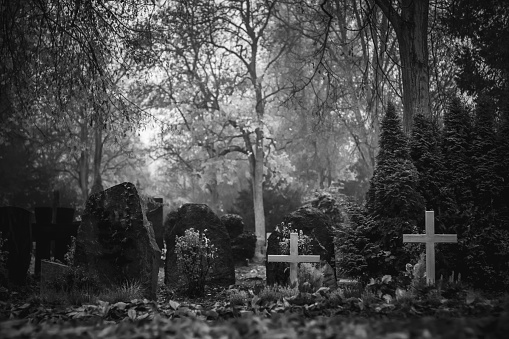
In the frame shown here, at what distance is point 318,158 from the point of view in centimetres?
3112

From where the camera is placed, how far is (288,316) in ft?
16.4

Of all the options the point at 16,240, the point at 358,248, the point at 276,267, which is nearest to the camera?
the point at 358,248

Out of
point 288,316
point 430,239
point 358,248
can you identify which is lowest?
point 288,316

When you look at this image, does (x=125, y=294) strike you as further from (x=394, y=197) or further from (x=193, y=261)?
(x=394, y=197)

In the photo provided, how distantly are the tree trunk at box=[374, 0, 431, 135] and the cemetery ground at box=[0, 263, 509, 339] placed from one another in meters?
4.98

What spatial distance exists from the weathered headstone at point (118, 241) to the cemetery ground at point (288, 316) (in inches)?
47.9

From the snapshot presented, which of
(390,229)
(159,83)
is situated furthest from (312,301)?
(159,83)

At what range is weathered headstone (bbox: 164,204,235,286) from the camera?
1131 cm

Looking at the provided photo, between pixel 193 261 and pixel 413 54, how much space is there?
252 inches

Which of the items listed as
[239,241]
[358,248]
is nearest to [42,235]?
[239,241]

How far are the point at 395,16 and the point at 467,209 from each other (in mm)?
4623

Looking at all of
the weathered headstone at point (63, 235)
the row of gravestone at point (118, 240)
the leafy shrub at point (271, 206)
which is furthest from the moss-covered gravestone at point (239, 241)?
the leafy shrub at point (271, 206)

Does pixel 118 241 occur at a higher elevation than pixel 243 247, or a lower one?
higher

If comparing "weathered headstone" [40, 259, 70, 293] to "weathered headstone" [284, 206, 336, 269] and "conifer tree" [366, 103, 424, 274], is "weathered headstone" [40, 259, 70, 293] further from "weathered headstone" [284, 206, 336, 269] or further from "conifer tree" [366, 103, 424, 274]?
"conifer tree" [366, 103, 424, 274]
